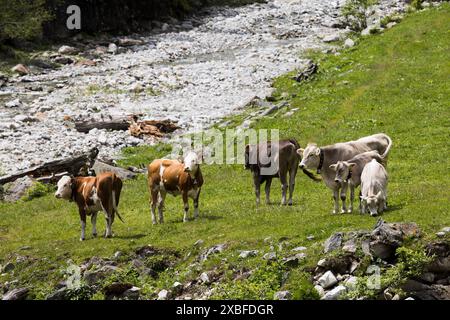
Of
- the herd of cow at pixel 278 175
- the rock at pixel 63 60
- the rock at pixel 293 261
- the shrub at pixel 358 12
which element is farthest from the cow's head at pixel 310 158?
the rock at pixel 63 60

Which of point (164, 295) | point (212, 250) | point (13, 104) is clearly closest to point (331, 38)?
point (13, 104)

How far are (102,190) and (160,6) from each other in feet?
200

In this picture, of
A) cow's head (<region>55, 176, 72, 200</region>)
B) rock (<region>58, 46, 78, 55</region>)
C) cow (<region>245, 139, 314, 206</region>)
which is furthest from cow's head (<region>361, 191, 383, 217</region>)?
rock (<region>58, 46, 78, 55</region>)

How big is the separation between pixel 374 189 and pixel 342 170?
52.7 inches

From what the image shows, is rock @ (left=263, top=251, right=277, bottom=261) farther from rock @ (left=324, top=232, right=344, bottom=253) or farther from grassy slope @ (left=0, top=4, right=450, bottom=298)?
rock @ (left=324, top=232, right=344, bottom=253)

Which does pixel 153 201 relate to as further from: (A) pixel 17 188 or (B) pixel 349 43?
(B) pixel 349 43

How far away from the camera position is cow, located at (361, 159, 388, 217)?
2569 centimetres

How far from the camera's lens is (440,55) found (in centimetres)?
5184

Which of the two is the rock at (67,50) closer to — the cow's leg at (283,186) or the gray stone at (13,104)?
the gray stone at (13,104)

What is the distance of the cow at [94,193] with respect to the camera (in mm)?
28250

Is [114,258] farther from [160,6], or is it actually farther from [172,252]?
[160,6]

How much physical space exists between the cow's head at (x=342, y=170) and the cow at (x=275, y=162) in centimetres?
354

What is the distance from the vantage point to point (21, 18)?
232 ft

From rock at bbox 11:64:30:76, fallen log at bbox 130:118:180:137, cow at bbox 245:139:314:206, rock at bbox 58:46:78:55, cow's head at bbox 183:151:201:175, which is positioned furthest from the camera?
rock at bbox 58:46:78:55
